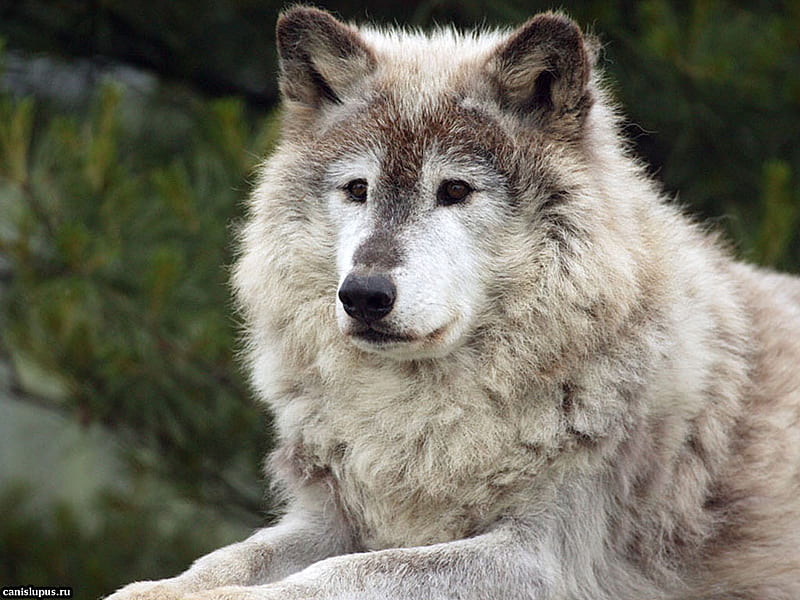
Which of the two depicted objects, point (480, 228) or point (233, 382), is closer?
point (480, 228)

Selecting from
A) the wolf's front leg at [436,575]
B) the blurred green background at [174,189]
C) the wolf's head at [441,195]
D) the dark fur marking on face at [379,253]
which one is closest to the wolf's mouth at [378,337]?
the wolf's head at [441,195]

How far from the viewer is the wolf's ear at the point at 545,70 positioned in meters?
4.66

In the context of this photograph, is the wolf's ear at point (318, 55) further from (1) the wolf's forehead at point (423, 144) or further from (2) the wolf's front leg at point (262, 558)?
(2) the wolf's front leg at point (262, 558)

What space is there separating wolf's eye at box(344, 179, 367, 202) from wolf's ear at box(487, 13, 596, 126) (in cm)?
65

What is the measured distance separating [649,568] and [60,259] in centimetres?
436

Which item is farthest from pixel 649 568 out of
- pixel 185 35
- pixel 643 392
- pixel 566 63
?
pixel 185 35

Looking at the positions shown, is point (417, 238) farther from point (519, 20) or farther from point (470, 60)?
point (519, 20)

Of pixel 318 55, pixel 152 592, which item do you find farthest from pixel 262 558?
pixel 318 55

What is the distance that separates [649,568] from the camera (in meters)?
4.82

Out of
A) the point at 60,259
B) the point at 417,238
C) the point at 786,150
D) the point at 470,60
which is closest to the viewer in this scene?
the point at 417,238

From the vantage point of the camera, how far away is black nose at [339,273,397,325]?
172 inches

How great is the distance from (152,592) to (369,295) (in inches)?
52.1

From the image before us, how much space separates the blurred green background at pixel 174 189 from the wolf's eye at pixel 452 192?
210 cm

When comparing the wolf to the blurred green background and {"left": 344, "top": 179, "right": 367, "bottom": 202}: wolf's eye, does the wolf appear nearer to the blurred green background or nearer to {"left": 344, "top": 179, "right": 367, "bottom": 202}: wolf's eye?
{"left": 344, "top": 179, "right": 367, "bottom": 202}: wolf's eye
